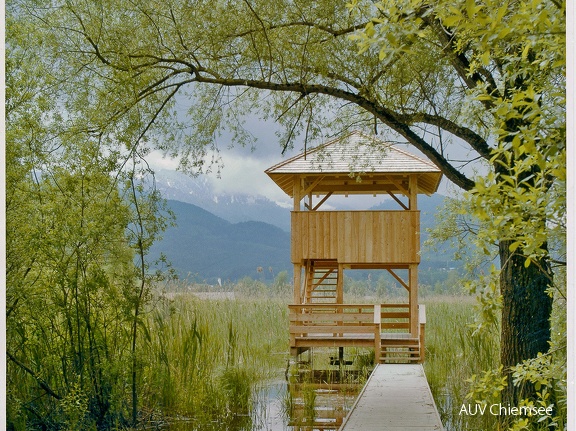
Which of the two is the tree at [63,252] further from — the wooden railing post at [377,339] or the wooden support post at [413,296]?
the wooden support post at [413,296]

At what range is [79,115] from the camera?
6.89 m

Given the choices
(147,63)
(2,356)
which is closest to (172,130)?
(147,63)

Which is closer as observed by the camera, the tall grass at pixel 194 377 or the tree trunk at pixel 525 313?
the tree trunk at pixel 525 313

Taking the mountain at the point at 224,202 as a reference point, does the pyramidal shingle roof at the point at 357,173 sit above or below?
below

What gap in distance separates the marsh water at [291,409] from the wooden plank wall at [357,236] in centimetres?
228

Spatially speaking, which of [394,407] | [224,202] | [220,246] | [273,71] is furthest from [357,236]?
[224,202]

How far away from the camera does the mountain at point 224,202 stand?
78.8 metres

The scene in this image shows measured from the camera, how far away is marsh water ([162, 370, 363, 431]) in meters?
7.17

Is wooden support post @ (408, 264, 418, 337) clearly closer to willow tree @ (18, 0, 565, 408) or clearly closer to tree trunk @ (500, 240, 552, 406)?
willow tree @ (18, 0, 565, 408)

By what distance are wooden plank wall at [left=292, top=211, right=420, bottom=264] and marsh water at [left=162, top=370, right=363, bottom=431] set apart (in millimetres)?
2285

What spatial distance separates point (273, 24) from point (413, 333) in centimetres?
618

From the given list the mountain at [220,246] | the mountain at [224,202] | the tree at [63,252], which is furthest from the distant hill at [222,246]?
the tree at [63,252]

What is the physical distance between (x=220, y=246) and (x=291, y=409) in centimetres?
5694

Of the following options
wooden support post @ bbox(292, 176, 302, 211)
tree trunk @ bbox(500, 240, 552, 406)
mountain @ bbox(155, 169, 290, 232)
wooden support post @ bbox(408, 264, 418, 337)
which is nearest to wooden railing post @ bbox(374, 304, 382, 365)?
wooden support post @ bbox(408, 264, 418, 337)
